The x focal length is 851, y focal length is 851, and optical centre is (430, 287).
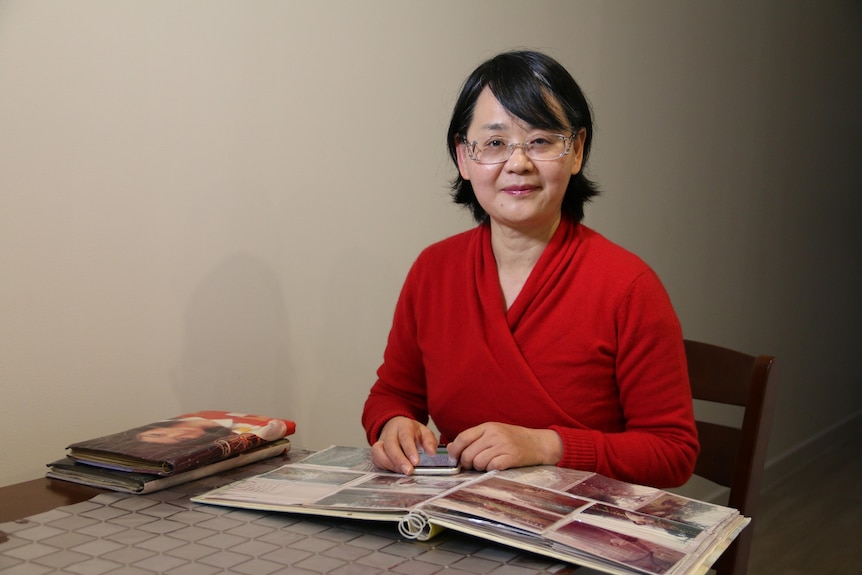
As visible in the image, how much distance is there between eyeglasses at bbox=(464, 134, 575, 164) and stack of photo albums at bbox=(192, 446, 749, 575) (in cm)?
47

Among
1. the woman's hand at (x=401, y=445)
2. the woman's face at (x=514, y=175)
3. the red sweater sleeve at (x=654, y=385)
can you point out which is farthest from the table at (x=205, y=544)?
the woman's face at (x=514, y=175)

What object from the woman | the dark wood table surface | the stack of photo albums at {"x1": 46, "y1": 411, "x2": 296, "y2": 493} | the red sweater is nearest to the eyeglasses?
the woman

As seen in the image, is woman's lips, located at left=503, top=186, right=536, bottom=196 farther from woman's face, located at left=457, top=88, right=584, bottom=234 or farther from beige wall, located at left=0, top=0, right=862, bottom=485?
beige wall, located at left=0, top=0, right=862, bottom=485

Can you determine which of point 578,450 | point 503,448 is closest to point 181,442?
point 503,448

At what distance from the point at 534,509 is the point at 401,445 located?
303mm

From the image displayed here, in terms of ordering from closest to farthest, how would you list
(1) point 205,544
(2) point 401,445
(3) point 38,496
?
(1) point 205,544
(3) point 38,496
(2) point 401,445

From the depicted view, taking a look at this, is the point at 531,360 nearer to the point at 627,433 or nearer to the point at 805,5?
the point at 627,433

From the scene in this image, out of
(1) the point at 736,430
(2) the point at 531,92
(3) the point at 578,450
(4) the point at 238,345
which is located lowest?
(1) the point at 736,430

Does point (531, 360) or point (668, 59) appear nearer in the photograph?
point (531, 360)

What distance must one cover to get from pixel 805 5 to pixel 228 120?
3199 mm

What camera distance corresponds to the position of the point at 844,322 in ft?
15.3

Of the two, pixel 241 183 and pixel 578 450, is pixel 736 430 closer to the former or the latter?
pixel 578 450

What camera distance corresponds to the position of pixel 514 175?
49.9 inches

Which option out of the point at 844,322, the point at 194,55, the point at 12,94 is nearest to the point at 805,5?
the point at 844,322
